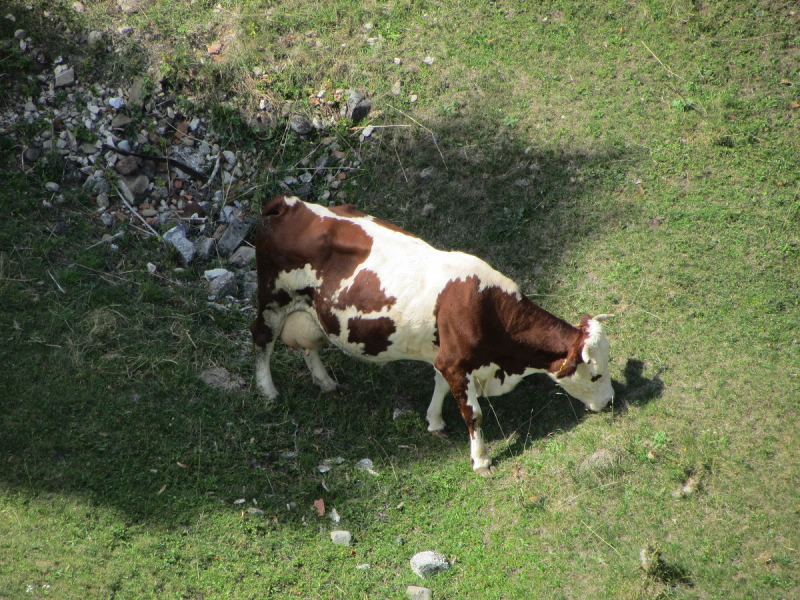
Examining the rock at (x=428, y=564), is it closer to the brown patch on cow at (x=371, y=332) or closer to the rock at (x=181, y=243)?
the brown patch on cow at (x=371, y=332)

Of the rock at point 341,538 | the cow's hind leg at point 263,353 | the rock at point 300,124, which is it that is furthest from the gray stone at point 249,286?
the rock at point 341,538

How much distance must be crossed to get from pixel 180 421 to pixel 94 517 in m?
1.30

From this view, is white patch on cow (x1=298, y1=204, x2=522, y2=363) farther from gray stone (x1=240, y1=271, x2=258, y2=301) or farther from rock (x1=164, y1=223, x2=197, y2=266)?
rock (x1=164, y1=223, x2=197, y2=266)

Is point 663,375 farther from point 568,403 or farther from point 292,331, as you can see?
point 292,331

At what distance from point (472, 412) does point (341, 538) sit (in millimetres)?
1676

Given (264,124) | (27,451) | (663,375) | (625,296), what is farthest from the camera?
(264,124)

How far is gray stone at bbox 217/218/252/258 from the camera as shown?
30.3 ft

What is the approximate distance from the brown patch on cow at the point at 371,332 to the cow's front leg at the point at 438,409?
2.30ft

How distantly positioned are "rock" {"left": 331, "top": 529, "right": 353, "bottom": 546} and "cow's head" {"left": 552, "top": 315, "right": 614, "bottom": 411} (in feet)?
8.12

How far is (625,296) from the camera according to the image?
818 cm

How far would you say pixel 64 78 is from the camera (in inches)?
408

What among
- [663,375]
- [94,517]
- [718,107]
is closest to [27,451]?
[94,517]

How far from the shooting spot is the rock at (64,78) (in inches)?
407

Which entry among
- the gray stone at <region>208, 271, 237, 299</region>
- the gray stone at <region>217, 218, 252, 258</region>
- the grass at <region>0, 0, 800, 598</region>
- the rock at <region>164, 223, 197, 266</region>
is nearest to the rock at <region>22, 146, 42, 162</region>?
the grass at <region>0, 0, 800, 598</region>
